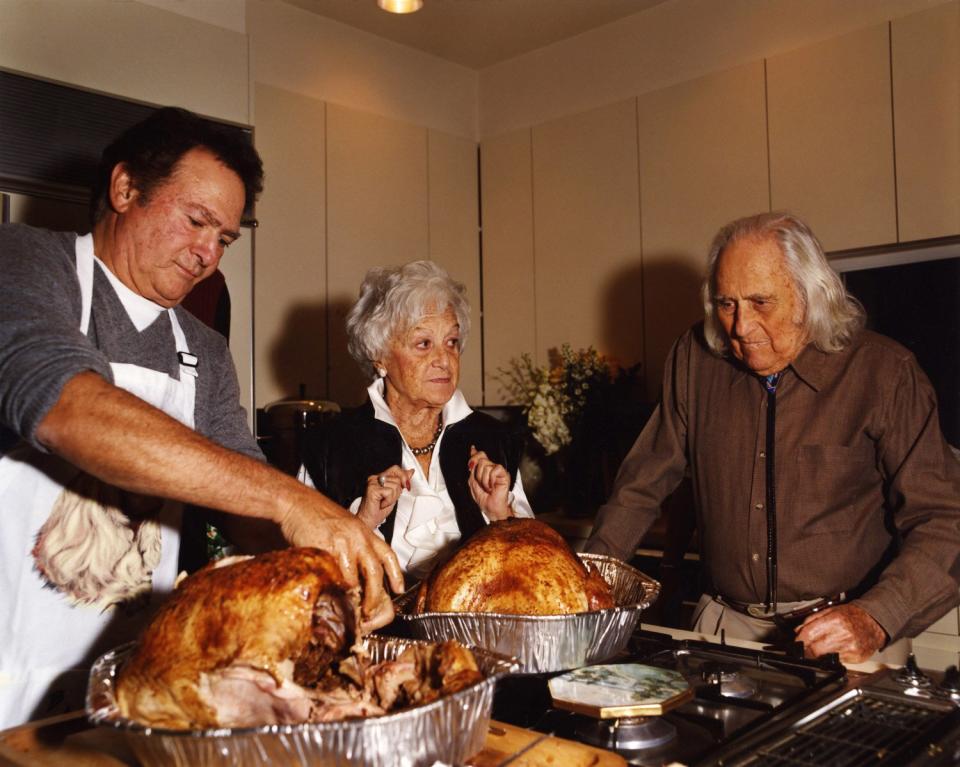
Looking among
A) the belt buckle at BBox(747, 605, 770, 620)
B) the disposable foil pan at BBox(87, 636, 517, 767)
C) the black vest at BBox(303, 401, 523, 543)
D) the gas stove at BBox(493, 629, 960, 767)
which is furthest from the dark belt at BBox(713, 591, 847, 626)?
the disposable foil pan at BBox(87, 636, 517, 767)

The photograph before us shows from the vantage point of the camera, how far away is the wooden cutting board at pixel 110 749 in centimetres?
84

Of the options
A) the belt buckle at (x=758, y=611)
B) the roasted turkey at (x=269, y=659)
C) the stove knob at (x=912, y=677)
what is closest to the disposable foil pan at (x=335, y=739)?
the roasted turkey at (x=269, y=659)

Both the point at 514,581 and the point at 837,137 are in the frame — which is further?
the point at 837,137

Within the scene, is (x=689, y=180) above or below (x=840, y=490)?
above

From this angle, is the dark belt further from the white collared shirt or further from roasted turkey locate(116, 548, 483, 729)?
roasted turkey locate(116, 548, 483, 729)

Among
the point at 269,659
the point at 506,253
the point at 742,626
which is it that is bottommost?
the point at 742,626

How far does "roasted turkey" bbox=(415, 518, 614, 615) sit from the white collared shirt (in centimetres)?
75

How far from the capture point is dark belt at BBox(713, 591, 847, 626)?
5.49ft

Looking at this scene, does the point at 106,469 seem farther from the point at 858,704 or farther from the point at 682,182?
the point at 682,182

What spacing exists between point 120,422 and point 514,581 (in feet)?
1.77

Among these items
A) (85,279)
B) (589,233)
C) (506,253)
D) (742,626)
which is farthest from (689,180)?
(85,279)

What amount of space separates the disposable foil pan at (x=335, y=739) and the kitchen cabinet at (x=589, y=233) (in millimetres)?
2990

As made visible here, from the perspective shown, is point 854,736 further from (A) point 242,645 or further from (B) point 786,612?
(B) point 786,612

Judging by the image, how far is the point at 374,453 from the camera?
85.7 inches
